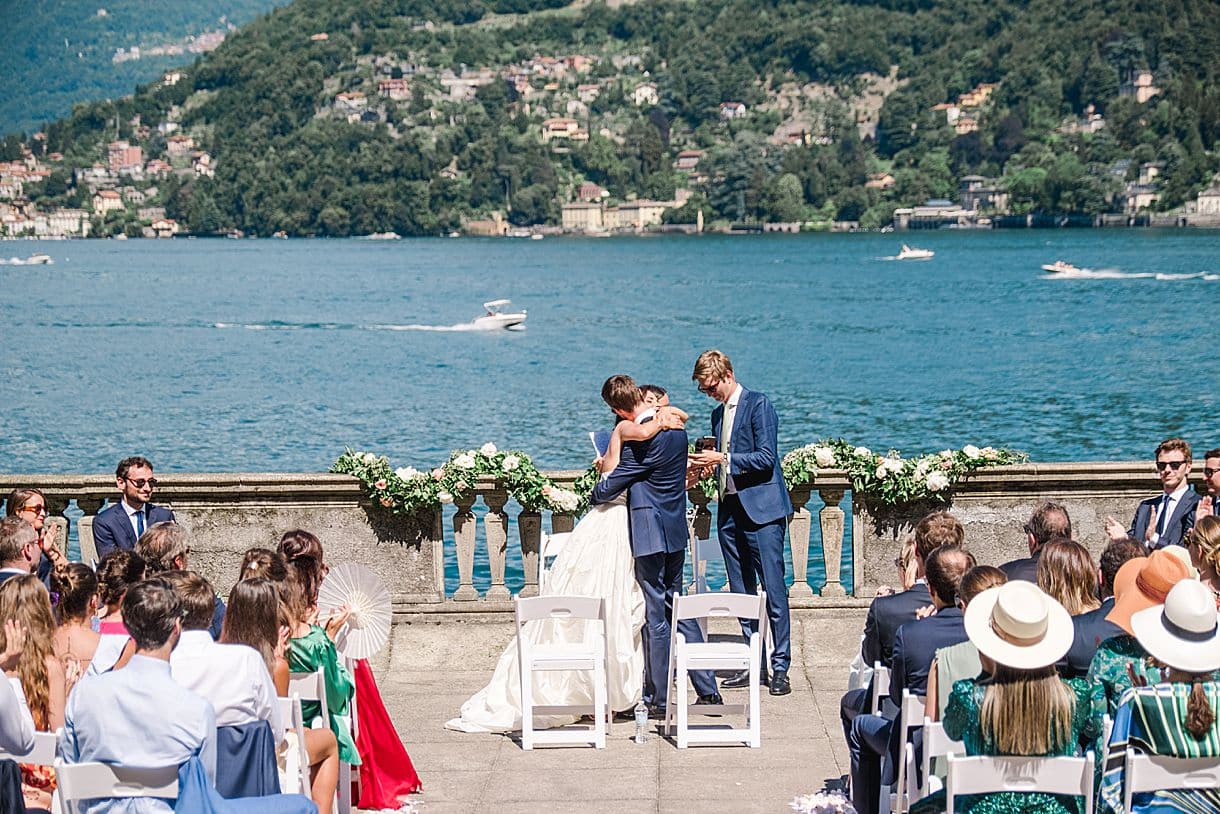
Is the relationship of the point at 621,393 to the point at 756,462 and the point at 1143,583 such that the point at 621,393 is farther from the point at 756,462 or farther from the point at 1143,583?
the point at 1143,583

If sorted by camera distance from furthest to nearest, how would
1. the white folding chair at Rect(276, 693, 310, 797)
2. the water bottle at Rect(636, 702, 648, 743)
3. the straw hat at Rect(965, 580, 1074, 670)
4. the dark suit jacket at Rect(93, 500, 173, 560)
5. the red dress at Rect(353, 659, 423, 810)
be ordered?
the dark suit jacket at Rect(93, 500, 173, 560) → the water bottle at Rect(636, 702, 648, 743) → the red dress at Rect(353, 659, 423, 810) → the white folding chair at Rect(276, 693, 310, 797) → the straw hat at Rect(965, 580, 1074, 670)

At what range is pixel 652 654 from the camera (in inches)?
285

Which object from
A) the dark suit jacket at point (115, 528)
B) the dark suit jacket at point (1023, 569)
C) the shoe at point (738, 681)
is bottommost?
the shoe at point (738, 681)

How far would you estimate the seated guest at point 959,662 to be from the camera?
195 inches

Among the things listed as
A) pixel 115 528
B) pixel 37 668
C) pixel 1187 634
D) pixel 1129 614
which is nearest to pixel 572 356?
pixel 115 528

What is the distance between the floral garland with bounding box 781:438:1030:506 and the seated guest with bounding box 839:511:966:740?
87.7 inches

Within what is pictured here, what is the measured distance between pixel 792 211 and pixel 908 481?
19389 cm

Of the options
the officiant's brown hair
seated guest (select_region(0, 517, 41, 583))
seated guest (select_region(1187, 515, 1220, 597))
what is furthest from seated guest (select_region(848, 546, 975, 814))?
seated guest (select_region(0, 517, 41, 583))

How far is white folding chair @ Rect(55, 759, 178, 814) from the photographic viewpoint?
4.41 m

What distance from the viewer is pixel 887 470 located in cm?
814

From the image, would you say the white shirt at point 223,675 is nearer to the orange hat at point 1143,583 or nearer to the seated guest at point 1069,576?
the seated guest at point 1069,576

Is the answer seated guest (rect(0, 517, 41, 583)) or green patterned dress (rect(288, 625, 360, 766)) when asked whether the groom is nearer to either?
green patterned dress (rect(288, 625, 360, 766))

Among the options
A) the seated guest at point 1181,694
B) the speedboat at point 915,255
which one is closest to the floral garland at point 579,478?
the seated guest at point 1181,694

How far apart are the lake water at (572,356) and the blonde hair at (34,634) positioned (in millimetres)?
28842
